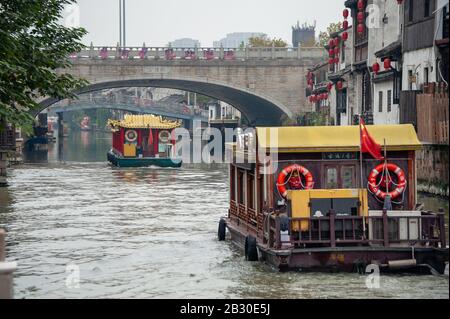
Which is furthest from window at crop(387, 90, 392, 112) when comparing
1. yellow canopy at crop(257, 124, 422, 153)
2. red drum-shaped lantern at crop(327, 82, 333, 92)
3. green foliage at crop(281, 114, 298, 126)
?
green foliage at crop(281, 114, 298, 126)

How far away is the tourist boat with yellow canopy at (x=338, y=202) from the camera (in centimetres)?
2070

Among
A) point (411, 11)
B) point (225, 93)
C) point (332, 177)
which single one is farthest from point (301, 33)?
point (332, 177)

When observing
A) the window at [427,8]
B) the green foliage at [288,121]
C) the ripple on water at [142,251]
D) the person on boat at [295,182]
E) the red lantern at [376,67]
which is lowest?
the ripple on water at [142,251]

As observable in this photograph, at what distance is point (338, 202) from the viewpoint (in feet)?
70.9

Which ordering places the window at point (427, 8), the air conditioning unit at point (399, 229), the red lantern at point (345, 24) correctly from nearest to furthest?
the air conditioning unit at point (399, 229), the window at point (427, 8), the red lantern at point (345, 24)

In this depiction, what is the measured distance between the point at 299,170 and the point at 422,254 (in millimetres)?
3332

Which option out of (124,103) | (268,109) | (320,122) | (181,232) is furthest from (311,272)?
(124,103)

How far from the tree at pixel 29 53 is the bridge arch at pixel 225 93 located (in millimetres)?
41713

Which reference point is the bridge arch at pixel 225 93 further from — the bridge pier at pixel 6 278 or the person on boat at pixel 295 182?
the bridge pier at pixel 6 278

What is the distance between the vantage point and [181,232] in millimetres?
29906

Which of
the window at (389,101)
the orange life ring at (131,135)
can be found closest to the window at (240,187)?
the window at (389,101)

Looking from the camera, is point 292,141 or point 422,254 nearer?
point 422,254
